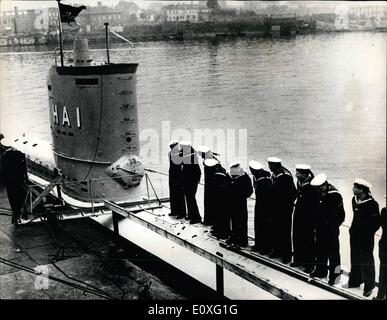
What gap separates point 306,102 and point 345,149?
6817 mm

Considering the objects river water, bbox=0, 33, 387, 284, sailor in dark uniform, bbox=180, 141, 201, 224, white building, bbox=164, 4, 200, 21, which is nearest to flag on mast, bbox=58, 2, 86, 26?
white building, bbox=164, 4, 200, 21

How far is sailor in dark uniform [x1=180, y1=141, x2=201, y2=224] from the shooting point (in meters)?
8.31

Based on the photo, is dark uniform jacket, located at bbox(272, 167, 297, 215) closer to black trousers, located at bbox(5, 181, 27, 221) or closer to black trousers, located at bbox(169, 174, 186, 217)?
black trousers, located at bbox(169, 174, 186, 217)

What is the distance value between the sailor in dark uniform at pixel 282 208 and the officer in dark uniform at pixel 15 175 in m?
5.64

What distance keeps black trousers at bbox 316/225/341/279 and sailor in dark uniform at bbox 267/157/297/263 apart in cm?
54

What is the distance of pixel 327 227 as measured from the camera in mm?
5805

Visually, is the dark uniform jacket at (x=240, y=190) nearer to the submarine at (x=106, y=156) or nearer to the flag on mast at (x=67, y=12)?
the submarine at (x=106, y=156)

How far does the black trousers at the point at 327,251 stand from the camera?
5.69m

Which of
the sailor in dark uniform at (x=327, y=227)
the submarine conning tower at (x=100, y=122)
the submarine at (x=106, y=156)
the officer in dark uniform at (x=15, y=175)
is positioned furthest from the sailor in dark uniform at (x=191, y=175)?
the officer in dark uniform at (x=15, y=175)

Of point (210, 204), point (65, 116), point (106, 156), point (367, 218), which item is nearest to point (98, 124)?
point (106, 156)

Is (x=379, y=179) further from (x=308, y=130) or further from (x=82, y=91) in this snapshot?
(x=82, y=91)

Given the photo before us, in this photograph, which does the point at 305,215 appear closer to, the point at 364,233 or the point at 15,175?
the point at 364,233

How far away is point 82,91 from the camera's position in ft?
33.9
